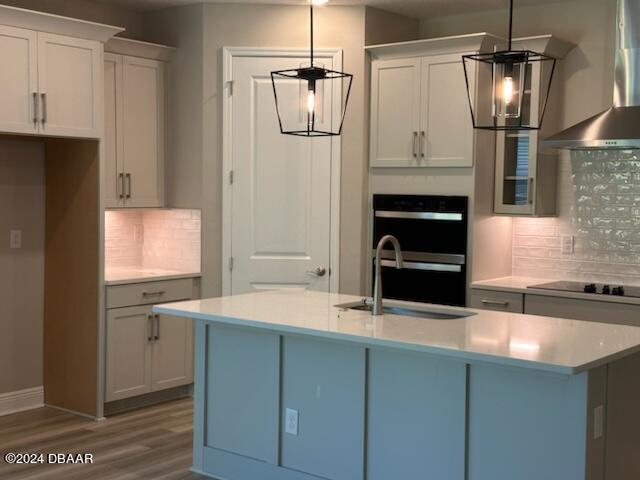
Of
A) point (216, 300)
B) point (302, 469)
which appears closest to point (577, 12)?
point (216, 300)

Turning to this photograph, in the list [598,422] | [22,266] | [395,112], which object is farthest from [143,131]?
[598,422]

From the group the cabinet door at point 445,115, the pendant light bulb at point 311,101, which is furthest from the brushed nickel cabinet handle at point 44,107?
the cabinet door at point 445,115

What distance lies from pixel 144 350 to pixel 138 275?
19.6 inches

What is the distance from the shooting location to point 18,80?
4.74 metres

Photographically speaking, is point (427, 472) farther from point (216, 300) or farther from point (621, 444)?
point (216, 300)

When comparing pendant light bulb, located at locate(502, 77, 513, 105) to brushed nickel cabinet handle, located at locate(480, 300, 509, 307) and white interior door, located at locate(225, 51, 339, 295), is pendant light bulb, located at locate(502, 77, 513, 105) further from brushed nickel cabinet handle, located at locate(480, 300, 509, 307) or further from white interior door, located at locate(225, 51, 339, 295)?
white interior door, located at locate(225, 51, 339, 295)

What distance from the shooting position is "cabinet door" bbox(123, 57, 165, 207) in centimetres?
559

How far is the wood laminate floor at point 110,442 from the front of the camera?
4305 millimetres

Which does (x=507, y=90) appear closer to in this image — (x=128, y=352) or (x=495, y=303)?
(x=495, y=303)

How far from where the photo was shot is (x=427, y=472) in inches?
137

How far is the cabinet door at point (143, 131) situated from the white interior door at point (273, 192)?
0.55 metres

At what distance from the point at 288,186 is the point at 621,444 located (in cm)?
297

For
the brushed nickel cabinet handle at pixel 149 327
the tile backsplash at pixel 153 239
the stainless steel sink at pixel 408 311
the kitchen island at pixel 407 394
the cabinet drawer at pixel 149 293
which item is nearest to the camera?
the kitchen island at pixel 407 394

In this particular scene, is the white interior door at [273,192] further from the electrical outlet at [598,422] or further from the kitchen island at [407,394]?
the electrical outlet at [598,422]
